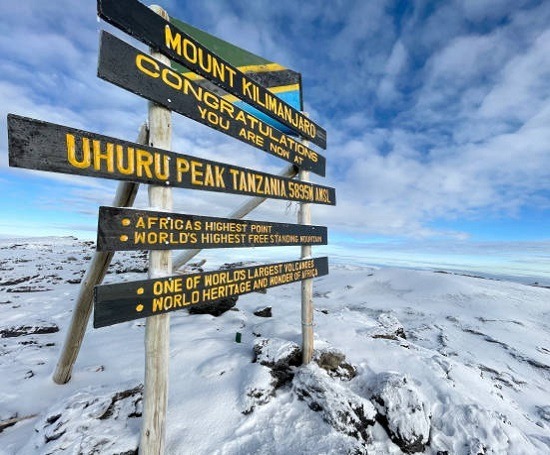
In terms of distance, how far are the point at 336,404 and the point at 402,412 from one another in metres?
0.95

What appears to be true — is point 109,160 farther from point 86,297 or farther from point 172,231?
point 86,297

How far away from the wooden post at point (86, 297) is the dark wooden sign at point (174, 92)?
1.86ft

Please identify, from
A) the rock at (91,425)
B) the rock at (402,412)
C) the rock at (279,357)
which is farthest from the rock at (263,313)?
the rock at (91,425)

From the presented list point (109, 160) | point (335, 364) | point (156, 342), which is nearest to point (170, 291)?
point (156, 342)

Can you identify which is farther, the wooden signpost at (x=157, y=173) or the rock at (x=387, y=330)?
the rock at (x=387, y=330)

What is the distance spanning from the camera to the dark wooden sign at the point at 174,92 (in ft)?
7.55

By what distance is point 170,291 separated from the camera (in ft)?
8.75

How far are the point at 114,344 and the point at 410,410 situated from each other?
5.23m

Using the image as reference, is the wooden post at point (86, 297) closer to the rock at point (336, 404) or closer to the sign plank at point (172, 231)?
the sign plank at point (172, 231)

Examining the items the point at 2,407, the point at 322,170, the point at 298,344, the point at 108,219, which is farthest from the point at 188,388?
the point at 322,170

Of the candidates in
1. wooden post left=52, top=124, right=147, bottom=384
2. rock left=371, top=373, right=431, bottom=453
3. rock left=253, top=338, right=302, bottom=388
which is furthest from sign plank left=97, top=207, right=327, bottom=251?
rock left=371, top=373, right=431, bottom=453

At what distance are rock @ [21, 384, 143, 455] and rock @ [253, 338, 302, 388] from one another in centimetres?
179

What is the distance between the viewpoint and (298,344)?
497 centimetres

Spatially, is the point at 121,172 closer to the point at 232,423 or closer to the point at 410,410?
the point at 232,423
